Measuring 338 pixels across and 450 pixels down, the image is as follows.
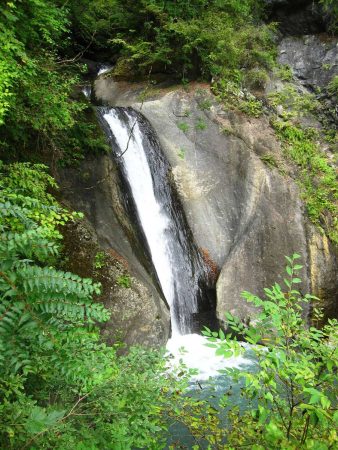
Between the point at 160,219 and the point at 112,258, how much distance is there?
2765 mm

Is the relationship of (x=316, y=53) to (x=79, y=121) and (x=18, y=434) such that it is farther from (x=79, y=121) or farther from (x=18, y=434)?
(x=18, y=434)

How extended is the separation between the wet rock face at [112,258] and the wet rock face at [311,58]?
1016cm

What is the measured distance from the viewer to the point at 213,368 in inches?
278

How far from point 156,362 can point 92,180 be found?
17.5ft

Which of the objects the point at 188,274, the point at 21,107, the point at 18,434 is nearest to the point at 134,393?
the point at 18,434

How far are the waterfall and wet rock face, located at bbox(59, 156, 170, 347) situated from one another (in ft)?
3.39

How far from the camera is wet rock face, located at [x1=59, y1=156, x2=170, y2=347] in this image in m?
6.51

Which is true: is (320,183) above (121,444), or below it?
above

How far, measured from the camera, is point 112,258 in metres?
6.99

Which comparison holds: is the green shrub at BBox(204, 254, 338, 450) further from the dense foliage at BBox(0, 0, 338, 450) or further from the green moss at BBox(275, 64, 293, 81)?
the green moss at BBox(275, 64, 293, 81)

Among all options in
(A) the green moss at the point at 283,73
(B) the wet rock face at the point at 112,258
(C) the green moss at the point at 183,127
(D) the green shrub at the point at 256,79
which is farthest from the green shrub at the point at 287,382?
(A) the green moss at the point at 283,73

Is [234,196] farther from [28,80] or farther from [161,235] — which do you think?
[28,80]

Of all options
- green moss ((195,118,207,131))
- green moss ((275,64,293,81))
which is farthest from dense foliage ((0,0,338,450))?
green moss ((195,118,207,131))

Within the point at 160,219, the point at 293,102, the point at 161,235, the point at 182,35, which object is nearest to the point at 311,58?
the point at 293,102
